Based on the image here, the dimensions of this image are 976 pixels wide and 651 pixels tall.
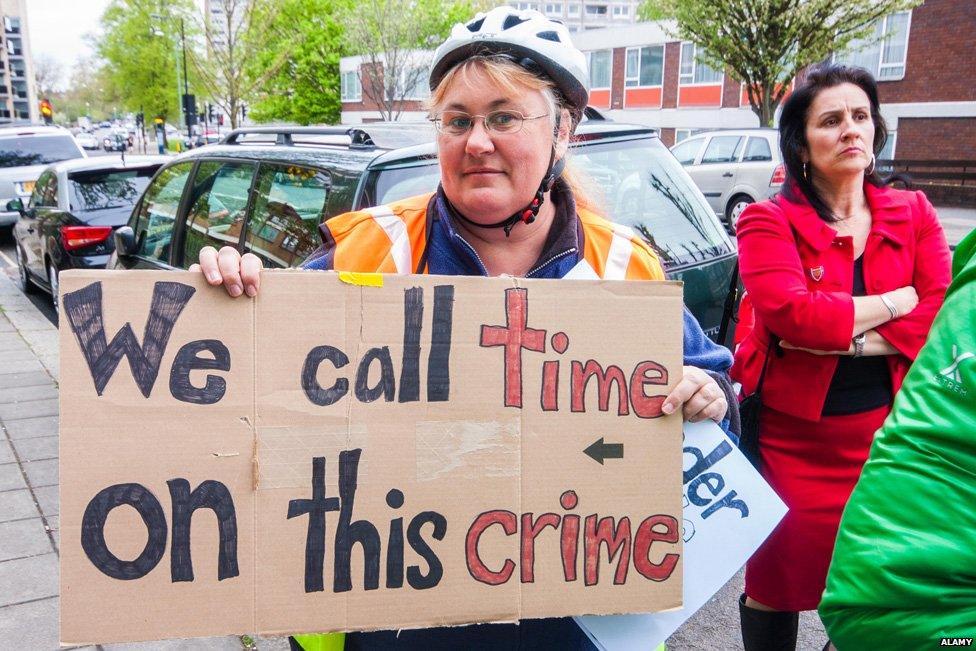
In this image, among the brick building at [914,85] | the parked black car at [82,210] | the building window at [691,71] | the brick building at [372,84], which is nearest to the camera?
Answer: the parked black car at [82,210]

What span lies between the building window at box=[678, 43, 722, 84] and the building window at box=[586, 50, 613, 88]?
4641 millimetres

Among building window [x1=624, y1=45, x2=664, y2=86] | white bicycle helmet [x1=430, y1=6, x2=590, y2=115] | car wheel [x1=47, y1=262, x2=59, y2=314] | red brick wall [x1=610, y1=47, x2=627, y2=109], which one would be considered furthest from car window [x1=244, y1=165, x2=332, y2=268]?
red brick wall [x1=610, y1=47, x2=627, y2=109]

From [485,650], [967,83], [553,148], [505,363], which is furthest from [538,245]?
[967,83]

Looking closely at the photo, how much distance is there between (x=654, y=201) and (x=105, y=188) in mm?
6678

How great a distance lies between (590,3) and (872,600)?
144 m

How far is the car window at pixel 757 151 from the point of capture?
15214 mm

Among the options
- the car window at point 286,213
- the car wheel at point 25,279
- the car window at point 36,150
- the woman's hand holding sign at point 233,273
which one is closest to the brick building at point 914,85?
the car window at point 36,150

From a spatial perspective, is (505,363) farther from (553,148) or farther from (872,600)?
(872,600)

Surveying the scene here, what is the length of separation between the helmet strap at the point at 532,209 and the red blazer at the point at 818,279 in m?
0.90

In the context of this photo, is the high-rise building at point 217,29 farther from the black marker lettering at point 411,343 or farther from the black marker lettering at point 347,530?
the black marker lettering at point 347,530

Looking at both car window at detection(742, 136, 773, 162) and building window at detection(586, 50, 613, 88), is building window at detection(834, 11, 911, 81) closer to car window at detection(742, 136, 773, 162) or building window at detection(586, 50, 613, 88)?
car window at detection(742, 136, 773, 162)

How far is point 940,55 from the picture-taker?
24000 mm

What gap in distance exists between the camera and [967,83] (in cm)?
2339

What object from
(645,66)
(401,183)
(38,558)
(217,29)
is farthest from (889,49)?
(38,558)
